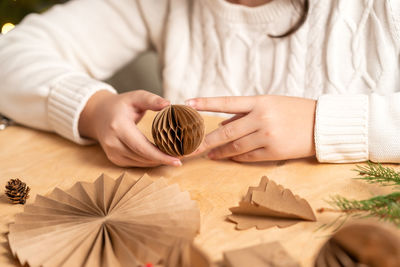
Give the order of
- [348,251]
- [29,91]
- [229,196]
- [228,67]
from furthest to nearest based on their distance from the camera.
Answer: [228,67], [29,91], [229,196], [348,251]

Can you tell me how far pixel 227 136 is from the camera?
0.86 m

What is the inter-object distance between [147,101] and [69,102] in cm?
29

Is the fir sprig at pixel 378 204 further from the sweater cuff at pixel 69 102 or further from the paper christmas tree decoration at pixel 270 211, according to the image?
the sweater cuff at pixel 69 102

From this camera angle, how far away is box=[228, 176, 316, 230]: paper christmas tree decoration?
63 centimetres

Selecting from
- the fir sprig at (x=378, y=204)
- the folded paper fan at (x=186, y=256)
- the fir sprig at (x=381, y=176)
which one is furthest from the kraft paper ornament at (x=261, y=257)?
the fir sprig at (x=381, y=176)

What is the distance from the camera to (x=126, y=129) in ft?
2.89

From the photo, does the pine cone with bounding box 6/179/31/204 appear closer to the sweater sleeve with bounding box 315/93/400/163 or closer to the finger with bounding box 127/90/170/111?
the finger with bounding box 127/90/170/111

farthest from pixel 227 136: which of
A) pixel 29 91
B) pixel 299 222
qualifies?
pixel 29 91

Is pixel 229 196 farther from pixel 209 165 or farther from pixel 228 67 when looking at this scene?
pixel 228 67

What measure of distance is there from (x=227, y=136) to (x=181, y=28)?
637 mm

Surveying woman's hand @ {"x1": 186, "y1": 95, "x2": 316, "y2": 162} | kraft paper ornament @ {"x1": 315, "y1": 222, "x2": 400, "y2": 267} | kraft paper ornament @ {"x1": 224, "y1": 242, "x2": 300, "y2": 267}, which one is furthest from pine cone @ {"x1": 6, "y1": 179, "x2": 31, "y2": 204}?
kraft paper ornament @ {"x1": 315, "y1": 222, "x2": 400, "y2": 267}

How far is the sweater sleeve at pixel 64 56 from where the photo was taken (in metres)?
1.08

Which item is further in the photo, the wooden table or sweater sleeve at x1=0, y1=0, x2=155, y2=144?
sweater sleeve at x1=0, y1=0, x2=155, y2=144

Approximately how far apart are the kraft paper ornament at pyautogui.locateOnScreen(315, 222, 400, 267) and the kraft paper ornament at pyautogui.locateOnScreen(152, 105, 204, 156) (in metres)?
0.33
